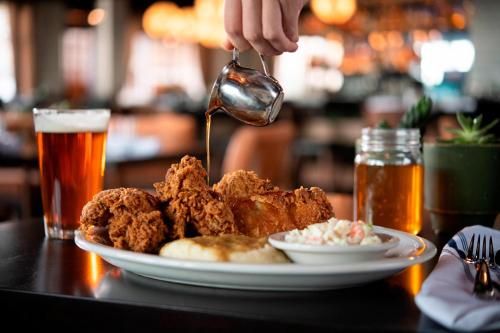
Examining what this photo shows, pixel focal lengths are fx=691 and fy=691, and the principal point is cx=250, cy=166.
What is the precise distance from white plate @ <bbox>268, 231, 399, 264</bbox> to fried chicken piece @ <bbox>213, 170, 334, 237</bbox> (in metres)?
0.18

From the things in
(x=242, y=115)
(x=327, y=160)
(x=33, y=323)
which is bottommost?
(x=327, y=160)

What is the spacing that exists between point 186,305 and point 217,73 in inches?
330

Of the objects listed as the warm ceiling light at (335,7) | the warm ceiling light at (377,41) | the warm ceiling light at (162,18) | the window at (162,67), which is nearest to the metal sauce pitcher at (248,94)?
the warm ceiling light at (335,7)

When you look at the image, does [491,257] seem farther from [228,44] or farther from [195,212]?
[228,44]

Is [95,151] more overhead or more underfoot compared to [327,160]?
more overhead

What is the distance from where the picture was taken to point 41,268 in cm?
96

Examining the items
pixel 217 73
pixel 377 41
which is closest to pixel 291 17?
pixel 217 73

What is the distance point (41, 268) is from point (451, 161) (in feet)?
2.69

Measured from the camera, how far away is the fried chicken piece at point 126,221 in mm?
897

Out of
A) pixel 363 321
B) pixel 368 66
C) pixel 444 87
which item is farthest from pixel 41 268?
pixel 444 87

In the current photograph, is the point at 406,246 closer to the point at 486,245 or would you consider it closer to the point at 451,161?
the point at 486,245

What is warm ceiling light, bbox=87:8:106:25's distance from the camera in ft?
46.1

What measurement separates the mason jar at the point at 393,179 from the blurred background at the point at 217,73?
2.14 meters

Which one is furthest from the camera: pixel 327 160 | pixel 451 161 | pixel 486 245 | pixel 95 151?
pixel 327 160
